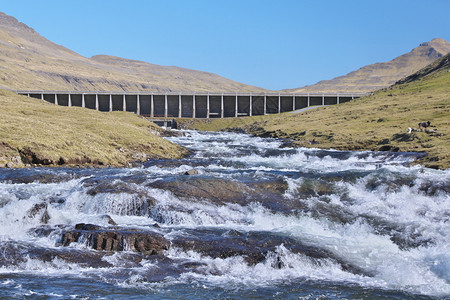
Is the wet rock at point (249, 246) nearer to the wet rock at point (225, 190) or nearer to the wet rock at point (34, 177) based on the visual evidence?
the wet rock at point (225, 190)

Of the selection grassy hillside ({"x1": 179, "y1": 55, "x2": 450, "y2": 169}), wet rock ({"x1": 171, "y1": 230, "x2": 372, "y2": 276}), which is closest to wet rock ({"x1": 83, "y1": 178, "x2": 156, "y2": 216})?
wet rock ({"x1": 171, "y1": 230, "x2": 372, "y2": 276})

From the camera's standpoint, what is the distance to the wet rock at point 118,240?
21719 mm

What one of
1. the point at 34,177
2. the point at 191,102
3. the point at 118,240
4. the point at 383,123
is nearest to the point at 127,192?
the point at 118,240

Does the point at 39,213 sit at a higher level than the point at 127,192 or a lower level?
lower

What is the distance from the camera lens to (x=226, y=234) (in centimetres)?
2423

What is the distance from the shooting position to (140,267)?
20.0m

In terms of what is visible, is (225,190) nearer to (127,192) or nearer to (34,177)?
(127,192)

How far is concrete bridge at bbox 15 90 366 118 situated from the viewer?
136750mm

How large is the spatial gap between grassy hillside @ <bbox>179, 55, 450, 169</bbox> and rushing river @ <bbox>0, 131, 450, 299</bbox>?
13068 mm

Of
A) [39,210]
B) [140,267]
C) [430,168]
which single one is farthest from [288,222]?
[430,168]

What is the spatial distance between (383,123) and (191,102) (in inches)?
2836

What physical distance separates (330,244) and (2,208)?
1571 cm

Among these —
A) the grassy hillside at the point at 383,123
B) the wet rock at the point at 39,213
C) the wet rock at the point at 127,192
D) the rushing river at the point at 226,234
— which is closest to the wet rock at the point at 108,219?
the rushing river at the point at 226,234

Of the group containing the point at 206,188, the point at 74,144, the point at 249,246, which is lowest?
the point at 249,246
